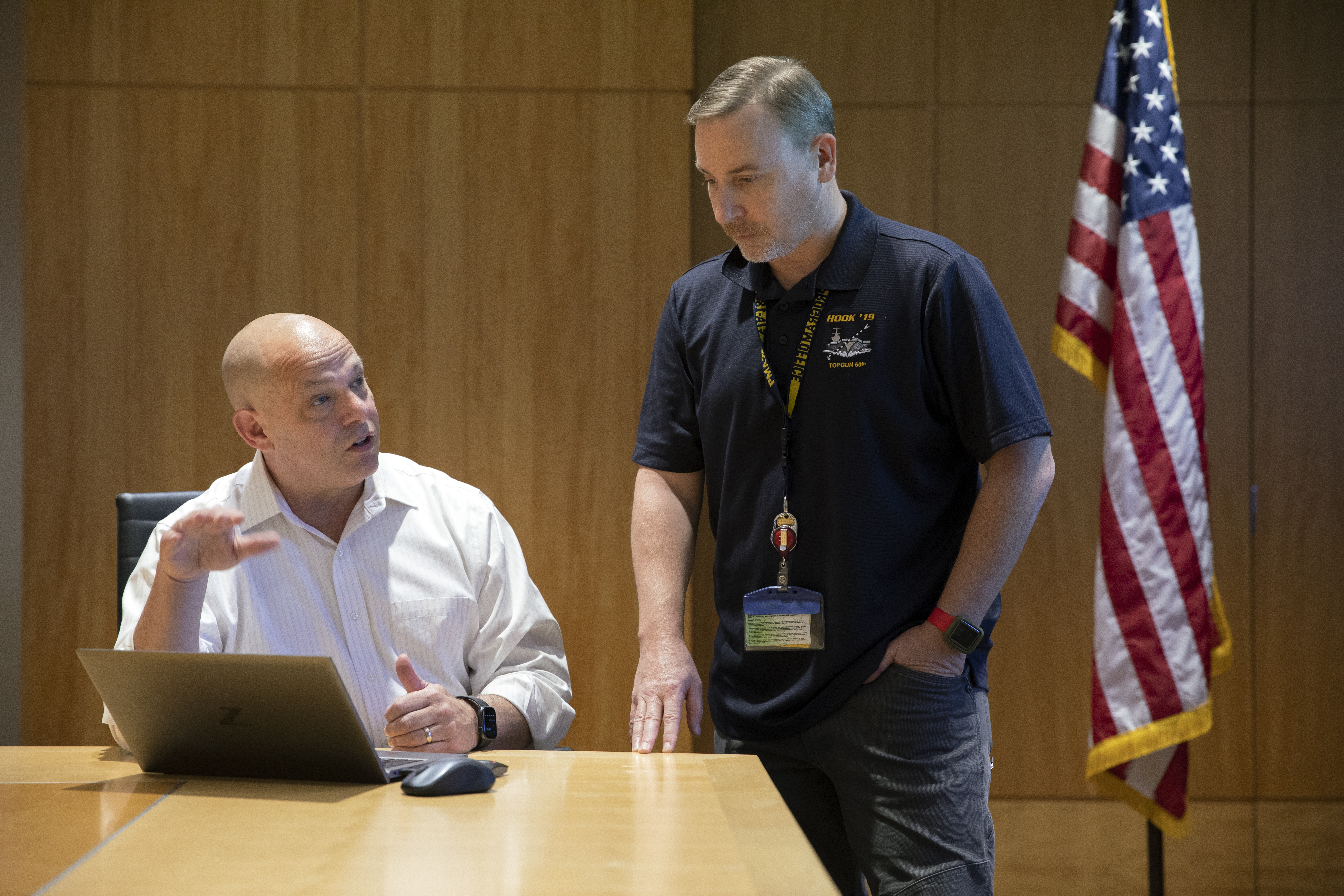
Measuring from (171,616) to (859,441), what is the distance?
3.46 feet

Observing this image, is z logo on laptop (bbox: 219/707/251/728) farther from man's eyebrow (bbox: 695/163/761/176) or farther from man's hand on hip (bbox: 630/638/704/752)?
man's eyebrow (bbox: 695/163/761/176)

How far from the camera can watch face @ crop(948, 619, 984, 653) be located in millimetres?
1667

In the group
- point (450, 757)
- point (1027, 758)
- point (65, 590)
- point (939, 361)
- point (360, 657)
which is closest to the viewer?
point (450, 757)

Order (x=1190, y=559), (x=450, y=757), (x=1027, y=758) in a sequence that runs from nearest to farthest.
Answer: (x=450, y=757)
(x=1190, y=559)
(x=1027, y=758)

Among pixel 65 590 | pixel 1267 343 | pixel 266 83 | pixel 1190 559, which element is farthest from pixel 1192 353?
pixel 65 590

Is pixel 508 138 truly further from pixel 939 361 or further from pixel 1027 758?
pixel 1027 758

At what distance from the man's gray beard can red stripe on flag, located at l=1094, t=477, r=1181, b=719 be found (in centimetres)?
163

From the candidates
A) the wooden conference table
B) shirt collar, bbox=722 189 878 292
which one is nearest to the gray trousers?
the wooden conference table

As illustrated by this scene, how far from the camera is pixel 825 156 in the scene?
1789 mm

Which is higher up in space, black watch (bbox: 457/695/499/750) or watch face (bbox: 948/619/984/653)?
watch face (bbox: 948/619/984/653)

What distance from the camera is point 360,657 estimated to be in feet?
6.43

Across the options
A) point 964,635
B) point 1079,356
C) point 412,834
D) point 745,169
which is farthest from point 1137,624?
point 412,834

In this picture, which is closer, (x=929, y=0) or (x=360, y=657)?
(x=360, y=657)

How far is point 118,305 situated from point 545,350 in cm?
134
